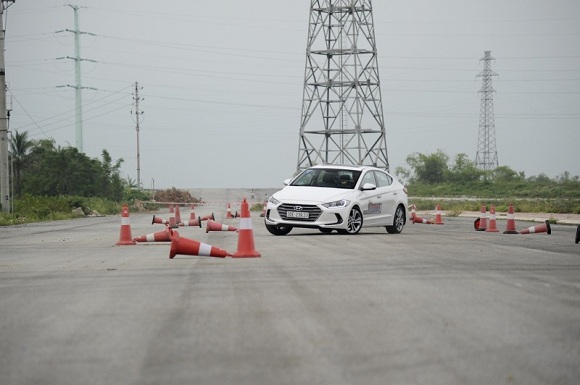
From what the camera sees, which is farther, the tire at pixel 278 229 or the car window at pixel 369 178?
the car window at pixel 369 178

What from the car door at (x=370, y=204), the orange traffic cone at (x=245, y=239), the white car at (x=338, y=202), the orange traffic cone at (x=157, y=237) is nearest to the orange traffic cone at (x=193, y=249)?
the orange traffic cone at (x=245, y=239)

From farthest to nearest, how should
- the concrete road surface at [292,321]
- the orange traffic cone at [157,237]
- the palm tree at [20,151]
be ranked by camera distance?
the palm tree at [20,151], the orange traffic cone at [157,237], the concrete road surface at [292,321]

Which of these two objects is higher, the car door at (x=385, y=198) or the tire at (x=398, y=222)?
the car door at (x=385, y=198)

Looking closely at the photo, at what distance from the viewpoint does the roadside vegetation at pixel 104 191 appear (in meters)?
45.2

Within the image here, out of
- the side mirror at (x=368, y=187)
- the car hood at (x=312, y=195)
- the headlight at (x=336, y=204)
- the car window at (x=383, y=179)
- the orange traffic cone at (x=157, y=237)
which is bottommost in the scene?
the orange traffic cone at (x=157, y=237)

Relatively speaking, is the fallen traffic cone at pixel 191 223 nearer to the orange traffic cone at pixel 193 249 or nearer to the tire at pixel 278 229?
the tire at pixel 278 229

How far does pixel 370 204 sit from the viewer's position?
2248 cm

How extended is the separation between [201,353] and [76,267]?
270 inches

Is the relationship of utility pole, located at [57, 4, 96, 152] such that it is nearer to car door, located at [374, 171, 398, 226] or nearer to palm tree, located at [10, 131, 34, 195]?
palm tree, located at [10, 131, 34, 195]

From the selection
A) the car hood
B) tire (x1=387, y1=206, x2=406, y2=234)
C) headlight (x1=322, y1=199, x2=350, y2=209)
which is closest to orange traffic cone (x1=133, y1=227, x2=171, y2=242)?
the car hood

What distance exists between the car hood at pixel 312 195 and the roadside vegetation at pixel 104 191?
52.8ft

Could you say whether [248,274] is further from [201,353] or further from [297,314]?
[201,353]

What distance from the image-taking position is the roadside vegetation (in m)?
45.2

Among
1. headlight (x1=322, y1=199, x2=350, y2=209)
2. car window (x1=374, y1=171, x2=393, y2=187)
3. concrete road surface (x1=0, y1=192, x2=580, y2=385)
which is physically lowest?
concrete road surface (x1=0, y1=192, x2=580, y2=385)
